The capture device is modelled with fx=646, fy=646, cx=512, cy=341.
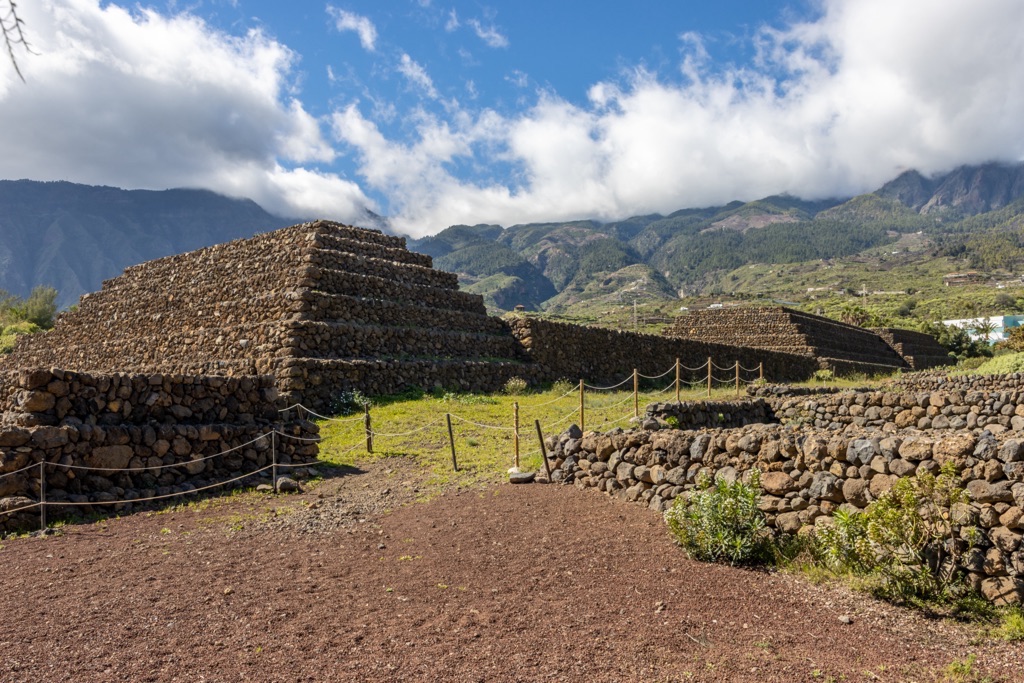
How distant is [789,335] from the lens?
44312mm

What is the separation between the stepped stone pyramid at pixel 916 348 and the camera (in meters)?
53.7

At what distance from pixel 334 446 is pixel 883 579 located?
11050mm

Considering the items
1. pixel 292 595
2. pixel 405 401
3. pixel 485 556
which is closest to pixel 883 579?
pixel 485 556

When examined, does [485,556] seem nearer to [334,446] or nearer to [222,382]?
[222,382]

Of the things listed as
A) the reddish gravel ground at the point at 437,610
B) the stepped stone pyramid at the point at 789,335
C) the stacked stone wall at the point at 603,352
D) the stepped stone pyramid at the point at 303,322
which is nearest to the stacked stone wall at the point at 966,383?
the stacked stone wall at the point at 603,352

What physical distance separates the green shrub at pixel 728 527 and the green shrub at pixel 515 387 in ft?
49.5

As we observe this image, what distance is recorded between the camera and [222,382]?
11.8 meters

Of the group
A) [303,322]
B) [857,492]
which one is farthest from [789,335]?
[857,492]

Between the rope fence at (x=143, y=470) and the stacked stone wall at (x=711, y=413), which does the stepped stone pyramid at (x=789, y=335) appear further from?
the rope fence at (x=143, y=470)

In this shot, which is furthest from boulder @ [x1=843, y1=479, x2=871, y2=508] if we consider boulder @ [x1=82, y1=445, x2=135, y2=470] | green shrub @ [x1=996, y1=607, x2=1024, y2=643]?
boulder @ [x1=82, y1=445, x2=135, y2=470]

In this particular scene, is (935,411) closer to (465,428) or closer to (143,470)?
(465,428)

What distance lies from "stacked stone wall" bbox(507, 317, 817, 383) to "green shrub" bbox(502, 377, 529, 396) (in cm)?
233

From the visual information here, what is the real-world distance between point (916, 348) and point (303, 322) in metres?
54.7

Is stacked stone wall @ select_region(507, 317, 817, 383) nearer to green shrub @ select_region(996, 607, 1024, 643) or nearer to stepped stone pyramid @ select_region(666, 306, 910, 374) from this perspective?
stepped stone pyramid @ select_region(666, 306, 910, 374)
